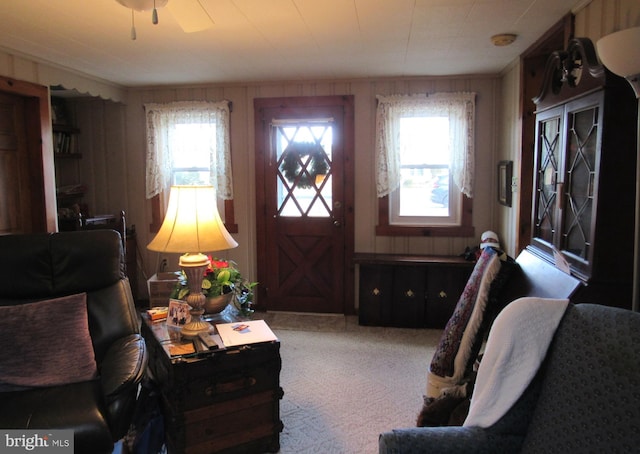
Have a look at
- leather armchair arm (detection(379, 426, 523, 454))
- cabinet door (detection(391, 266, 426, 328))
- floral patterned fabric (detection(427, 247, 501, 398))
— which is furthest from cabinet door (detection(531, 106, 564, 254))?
cabinet door (detection(391, 266, 426, 328))

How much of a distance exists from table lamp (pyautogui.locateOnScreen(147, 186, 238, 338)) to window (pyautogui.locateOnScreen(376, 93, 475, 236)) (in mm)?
2310

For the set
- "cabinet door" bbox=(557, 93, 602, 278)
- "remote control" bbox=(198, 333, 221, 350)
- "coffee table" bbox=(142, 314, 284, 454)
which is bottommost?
"coffee table" bbox=(142, 314, 284, 454)

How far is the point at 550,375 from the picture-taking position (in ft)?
4.80

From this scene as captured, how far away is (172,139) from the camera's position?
180 inches

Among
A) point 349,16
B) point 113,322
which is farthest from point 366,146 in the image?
point 113,322

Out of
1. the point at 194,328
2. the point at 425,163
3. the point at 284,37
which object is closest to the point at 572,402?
the point at 194,328

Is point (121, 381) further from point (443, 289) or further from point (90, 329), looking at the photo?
point (443, 289)

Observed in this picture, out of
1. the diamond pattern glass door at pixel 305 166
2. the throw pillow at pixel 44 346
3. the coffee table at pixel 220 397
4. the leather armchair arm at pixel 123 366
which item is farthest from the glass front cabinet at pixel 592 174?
the diamond pattern glass door at pixel 305 166

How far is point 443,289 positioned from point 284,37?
8.18ft

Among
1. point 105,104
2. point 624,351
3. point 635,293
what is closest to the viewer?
point 624,351

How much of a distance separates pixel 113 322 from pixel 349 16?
7.03ft

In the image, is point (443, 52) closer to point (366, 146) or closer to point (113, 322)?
point (366, 146)

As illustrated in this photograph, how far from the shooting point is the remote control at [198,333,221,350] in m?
2.09

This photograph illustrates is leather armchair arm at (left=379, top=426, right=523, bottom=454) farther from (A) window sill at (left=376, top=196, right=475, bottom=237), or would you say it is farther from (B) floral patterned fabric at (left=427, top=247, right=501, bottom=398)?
(A) window sill at (left=376, top=196, right=475, bottom=237)
